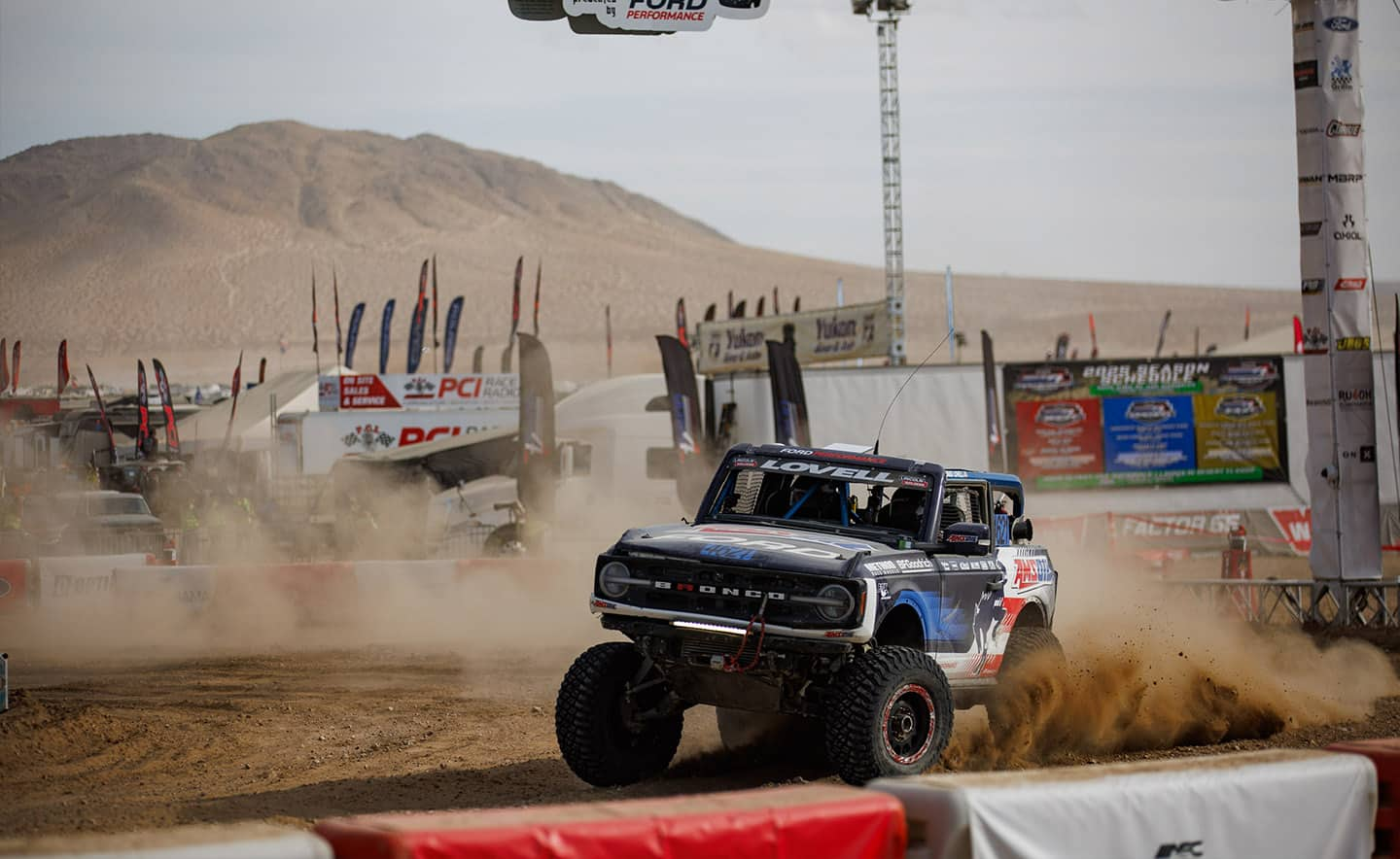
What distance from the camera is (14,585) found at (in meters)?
19.0

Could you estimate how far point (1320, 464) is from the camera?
60.4 ft

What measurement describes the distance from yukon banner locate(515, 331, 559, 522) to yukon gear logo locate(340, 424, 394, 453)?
39.9 feet

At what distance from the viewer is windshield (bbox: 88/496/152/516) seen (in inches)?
1067

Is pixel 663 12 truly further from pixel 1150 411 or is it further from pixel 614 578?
pixel 1150 411

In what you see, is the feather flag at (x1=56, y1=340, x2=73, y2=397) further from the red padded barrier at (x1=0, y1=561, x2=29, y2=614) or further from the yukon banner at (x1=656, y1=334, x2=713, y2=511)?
the yukon banner at (x1=656, y1=334, x2=713, y2=511)

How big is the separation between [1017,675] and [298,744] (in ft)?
17.6

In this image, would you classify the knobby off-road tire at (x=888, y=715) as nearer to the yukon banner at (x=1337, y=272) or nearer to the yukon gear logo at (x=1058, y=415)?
the yukon banner at (x=1337, y=272)

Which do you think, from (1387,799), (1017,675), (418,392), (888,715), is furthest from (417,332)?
(1387,799)

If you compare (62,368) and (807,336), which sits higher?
(807,336)

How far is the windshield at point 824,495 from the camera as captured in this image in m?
9.41

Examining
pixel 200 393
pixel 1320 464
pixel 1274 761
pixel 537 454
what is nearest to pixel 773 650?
pixel 1274 761

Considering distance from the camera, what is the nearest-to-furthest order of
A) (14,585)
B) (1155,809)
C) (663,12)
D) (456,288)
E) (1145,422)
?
(1155,809)
(663,12)
(14,585)
(1145,422)
(456,288)

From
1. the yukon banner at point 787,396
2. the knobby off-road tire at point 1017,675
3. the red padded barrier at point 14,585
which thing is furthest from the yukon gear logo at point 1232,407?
the knobby off-road tire at point 1017,675

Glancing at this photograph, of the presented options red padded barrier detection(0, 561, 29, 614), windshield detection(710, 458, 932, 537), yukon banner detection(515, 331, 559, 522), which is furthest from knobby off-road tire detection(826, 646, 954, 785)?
yukon banner detection(515, 331, 559, 522)
